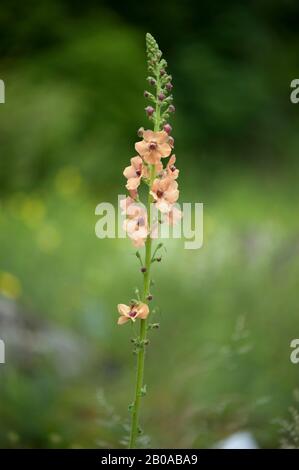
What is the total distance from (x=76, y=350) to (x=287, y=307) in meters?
0.90

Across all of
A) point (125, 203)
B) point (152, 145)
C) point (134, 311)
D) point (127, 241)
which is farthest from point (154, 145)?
point (127, 241)

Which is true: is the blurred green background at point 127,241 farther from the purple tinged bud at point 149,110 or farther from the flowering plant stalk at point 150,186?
the purple tinged bud at point 149,110

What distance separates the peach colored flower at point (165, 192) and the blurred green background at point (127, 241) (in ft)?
2.78

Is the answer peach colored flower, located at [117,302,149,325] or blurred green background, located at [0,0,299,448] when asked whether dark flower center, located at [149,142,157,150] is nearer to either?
peach colored flower, located at [117,302,149,325]

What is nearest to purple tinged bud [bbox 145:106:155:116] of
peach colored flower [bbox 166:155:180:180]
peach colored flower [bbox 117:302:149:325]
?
peach colored flower [bbox 166:155:180:180]

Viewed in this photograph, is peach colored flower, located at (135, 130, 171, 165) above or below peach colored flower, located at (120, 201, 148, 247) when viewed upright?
above

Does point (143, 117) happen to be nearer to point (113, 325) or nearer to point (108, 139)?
point (108, 139)

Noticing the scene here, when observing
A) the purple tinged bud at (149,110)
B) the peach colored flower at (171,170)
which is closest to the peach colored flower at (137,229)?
the peach colored flower at (171,170)

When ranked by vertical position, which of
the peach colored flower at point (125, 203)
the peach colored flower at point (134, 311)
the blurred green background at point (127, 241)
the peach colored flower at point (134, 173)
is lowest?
the peach colored flower at point (134, 311)

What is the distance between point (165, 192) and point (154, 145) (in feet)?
0.32

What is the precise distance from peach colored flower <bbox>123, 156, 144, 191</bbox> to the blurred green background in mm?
844

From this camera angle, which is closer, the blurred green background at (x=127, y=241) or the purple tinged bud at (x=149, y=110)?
the purple tinged bud at (x=149, y=110)

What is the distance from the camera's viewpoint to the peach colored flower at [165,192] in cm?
159

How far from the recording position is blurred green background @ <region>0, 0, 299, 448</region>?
109 inches
